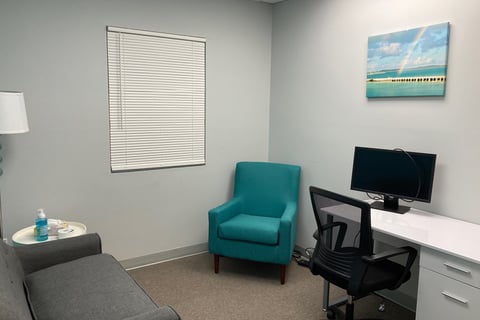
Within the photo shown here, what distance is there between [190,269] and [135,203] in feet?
2.61

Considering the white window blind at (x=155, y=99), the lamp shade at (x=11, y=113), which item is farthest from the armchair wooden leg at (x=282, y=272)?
the lamp shade at (x=11, y=113)

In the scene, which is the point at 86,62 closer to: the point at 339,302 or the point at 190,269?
the point at 190,269

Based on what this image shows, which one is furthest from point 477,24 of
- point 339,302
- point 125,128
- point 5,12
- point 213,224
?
point 5,12

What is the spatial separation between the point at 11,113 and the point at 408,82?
275cm

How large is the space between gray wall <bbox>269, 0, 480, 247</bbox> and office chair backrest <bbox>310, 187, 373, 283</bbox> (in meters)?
0.79

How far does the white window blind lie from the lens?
10.9 ft

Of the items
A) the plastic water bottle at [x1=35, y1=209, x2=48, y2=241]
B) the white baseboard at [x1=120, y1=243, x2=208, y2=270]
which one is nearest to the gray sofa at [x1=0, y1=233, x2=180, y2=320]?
the plastic water bottle at [x1=35, y1=209, x2=48, y2=241]

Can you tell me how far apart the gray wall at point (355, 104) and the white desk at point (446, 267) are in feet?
1.31

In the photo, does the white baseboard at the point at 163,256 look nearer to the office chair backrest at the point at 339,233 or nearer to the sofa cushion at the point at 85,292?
the sofa cushion at the point at 85,292

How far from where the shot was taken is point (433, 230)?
2.38 m

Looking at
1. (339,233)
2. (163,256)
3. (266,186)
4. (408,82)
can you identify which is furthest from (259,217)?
(408,82)

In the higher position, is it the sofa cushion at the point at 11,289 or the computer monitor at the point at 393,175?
the computer monitor at the point at 393,175

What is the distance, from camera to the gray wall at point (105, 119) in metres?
2.95

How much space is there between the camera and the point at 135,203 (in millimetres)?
3535
